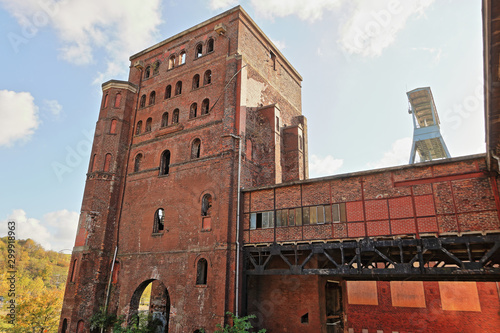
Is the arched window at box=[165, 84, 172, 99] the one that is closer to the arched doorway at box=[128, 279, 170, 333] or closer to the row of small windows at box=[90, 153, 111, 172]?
the row of small windows at box=[90, 153, 111, 172]

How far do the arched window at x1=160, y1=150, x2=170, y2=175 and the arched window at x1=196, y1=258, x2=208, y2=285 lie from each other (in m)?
6.03

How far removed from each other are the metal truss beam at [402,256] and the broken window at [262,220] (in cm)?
90

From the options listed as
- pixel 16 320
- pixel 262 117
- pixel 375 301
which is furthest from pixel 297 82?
pixel 16 320

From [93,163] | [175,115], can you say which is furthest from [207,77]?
[93,163]

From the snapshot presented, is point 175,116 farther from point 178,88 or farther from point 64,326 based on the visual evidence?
point 64,326

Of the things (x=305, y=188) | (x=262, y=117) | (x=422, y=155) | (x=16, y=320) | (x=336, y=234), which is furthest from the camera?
(x=422, y=155)

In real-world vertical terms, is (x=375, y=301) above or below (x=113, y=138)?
below

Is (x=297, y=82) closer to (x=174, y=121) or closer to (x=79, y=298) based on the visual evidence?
(x=174, y=121)

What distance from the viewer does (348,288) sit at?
20766 mm

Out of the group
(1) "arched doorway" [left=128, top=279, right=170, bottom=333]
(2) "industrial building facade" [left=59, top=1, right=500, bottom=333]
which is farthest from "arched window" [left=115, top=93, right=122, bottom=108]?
(1) "arched doorway" [left=128, top=279, right=170, bottom=333]

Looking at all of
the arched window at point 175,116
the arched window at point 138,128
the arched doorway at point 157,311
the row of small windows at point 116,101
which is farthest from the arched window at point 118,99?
the arched doorway at point 157,311

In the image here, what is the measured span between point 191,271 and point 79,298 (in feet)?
22.6

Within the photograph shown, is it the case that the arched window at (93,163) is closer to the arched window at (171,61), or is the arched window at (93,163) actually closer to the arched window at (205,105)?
the arched window at (171,61)

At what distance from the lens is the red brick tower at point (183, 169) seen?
613 inches
